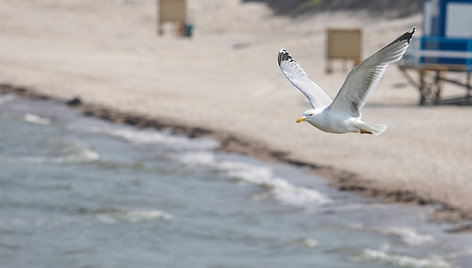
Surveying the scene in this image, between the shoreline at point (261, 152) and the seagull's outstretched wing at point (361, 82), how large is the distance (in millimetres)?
15774

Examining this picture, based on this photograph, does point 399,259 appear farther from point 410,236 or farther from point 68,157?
point 68,157

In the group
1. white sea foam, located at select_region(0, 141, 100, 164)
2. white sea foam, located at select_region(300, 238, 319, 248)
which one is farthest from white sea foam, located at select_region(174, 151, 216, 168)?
white sea foam, located at select_region(300, 238, 319, 248)

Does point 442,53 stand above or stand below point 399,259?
above

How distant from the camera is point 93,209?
28.5 m

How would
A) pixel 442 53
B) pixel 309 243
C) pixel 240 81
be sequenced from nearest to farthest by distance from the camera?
pixel 309 243, pixel 442 53, pixel 240 81

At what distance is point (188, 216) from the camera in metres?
27.3

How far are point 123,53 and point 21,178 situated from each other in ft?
83.2

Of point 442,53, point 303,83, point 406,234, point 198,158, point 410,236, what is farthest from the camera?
point 442,53

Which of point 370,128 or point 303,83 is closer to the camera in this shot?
point 370,128

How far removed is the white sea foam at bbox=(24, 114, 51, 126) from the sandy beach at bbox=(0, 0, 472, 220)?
3403 millimetres

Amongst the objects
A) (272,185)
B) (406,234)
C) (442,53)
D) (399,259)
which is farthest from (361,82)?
(442,53)

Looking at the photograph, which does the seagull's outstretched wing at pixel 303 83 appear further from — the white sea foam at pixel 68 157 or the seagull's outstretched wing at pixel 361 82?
the white sea foam at pixel 68 157

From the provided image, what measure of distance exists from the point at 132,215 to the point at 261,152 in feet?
22.4

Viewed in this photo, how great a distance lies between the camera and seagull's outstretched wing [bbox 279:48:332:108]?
32.8 ft
